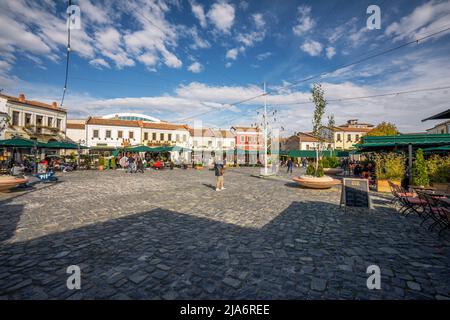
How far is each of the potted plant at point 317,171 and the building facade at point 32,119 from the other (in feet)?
104

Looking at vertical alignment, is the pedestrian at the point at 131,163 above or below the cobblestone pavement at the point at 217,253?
above

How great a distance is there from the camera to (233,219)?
6.35 metres

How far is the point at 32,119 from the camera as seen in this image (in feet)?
96.6

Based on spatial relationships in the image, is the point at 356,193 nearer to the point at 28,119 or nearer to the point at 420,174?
the point at 420,174

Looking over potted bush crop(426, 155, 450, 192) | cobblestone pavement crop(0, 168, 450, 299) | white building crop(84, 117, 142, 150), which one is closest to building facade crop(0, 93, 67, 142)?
white building crop(84, 117, 142, 150)

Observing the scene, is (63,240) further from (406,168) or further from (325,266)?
(406,168)

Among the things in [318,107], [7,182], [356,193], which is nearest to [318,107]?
[318,107]

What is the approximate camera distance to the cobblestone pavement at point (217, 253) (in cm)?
298

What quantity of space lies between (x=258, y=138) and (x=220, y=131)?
9618 mm

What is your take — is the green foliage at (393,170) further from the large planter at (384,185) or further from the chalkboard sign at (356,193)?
the chalkboard sign at (356,193)

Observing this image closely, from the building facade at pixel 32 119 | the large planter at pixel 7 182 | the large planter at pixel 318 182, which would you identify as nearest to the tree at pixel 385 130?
the large planter at pixel 318 182
